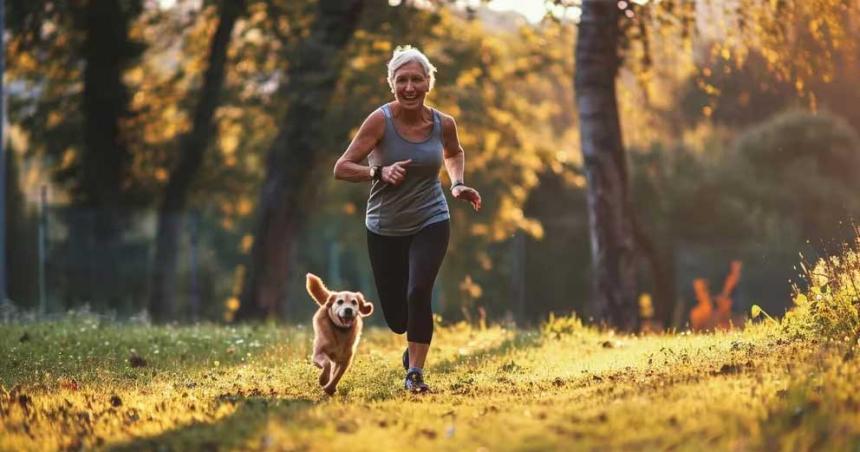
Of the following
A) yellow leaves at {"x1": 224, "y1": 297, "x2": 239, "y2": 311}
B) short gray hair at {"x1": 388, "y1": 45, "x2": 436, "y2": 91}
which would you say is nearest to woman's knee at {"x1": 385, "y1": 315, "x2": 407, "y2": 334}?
short gray hair at {"x1": 388, "y1": 45, "x2": 436, "y2": 91}

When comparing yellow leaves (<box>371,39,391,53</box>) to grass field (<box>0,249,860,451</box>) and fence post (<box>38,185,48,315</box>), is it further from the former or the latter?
grass field (<box>0,249,860,451</box>)

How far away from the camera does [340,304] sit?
877 centimetres

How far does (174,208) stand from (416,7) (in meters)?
7.86

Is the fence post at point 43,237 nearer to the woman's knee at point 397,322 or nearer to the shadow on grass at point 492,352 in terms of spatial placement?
the shadow on grass at point 492,352

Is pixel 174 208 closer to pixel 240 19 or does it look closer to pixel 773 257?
pixel 240 19

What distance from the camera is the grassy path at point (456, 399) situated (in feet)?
20.6

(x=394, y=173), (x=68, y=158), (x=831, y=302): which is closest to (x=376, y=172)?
Result: (x=394, y=173)

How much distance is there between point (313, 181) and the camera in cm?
2272

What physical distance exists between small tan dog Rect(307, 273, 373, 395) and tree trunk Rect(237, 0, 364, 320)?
40.9 ft

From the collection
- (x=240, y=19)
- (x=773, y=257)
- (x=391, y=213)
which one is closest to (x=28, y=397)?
(x=391, y=213)

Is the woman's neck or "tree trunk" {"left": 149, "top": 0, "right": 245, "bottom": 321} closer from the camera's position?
the woman's neck

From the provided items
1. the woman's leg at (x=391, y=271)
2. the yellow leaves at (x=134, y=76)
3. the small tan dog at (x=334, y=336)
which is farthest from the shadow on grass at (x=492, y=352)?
the yellow leaves at (x=134, y=76)

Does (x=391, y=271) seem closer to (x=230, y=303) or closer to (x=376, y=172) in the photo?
(x=376, y=172)

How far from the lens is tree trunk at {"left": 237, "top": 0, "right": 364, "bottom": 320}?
21391 millimetres
